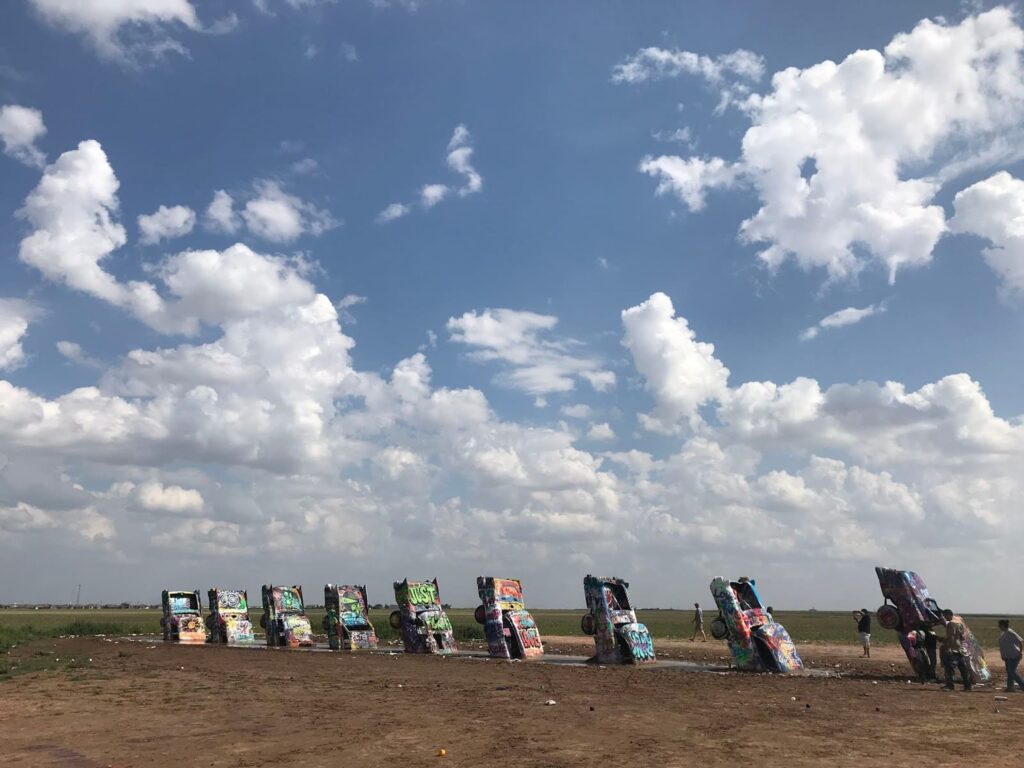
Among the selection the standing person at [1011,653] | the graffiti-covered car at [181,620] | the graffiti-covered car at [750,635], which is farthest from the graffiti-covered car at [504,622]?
the graffiti-covered car at [181,620]

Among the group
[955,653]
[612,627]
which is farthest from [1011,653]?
[612,627]

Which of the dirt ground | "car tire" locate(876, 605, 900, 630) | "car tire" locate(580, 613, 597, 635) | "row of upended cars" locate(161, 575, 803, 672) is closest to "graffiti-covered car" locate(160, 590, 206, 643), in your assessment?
"row of upended cars" locate(161, 575, 803, 672)

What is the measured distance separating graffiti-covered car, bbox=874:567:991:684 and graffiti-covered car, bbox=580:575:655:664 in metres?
9.30

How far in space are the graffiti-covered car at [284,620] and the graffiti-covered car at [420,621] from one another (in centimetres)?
666

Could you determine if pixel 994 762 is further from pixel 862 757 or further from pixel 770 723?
pixel 770 723

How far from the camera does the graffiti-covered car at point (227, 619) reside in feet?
141

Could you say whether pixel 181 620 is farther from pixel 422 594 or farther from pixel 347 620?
pixel 422 594

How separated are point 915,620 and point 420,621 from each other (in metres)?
20.8

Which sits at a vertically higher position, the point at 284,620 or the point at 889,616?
the point at 889,616

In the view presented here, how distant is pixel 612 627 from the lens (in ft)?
94.1

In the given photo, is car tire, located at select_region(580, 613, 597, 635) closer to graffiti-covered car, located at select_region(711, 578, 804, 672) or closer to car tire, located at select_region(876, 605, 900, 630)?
graffiti-covered car, located at select_region(711, 578, 804, 672)

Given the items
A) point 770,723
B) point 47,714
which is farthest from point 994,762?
point 47,714

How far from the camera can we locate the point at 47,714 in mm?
15438

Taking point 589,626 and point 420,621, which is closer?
point 589,626
